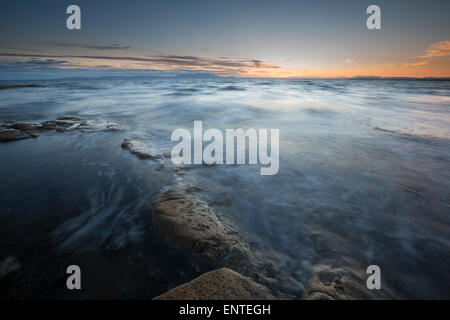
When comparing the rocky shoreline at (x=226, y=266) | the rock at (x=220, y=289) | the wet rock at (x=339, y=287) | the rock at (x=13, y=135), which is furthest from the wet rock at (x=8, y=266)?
the rock at (x=13, y=135)

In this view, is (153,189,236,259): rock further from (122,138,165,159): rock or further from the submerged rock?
the submerged rock

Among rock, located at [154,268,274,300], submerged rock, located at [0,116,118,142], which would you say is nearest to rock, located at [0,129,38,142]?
submerged rock, located at [0,116,118,142]

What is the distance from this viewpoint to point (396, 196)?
342cm

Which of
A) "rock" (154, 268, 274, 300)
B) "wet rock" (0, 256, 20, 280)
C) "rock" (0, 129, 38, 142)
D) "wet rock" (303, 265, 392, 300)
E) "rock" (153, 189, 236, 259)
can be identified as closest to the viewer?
"rock" (154, 268, 274, 300)

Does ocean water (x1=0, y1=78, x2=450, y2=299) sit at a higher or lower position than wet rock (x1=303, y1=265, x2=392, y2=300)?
higher

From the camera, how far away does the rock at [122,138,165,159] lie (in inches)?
197

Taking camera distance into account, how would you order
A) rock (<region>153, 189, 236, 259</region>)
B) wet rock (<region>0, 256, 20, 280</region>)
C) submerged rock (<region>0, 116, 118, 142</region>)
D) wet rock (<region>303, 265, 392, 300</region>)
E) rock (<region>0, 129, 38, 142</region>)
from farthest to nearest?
1. submerged rock (<region>0, 116, 118, 142</region>)
2. rock (<region>0, 129, 38, 142</region>)
3. rock (<region>153, 189, 236, 259</region>)
4. wet rock (<region>0, 256, 20, 280</region>)
5. wet rock (<region>303, 265, 392, 300</region>)

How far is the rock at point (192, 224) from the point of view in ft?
7.44

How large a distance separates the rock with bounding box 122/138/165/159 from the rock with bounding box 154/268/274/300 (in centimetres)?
371

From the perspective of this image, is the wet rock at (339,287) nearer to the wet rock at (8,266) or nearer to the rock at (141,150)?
the wet rock at (8,266)

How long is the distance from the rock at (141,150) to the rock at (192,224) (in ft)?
6.82

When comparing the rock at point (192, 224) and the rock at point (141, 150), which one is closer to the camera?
the rock at point (192, 224)
